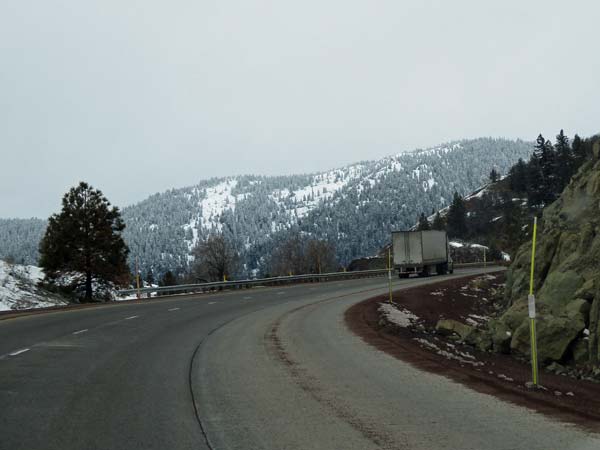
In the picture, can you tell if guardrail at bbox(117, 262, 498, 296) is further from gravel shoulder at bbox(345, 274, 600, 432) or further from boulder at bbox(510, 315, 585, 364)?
boulder at bbox(510, 315, 585, 364)

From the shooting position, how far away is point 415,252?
45.8 metres

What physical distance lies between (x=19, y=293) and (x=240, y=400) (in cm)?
2687

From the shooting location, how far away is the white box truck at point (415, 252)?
45719 mm

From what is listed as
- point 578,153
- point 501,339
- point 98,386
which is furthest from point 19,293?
point 578,153

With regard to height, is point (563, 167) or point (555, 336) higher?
point (563, 167)

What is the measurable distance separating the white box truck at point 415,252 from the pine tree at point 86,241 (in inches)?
887

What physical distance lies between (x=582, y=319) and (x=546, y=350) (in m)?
1.09

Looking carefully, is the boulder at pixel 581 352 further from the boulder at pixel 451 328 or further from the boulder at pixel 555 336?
the boulder at pixel 451 328

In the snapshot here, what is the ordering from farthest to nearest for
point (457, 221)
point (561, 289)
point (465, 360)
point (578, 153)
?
point (457, 221)
point (578, 153)
point (561, 289)
point (465, 360)

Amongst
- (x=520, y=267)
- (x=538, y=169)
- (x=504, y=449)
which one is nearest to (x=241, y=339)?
(x=504, y=449)

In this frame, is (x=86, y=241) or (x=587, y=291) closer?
(x=587, y=291)

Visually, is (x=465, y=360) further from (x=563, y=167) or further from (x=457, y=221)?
(x=457, y=221)

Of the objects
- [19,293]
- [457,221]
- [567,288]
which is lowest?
[567,288]

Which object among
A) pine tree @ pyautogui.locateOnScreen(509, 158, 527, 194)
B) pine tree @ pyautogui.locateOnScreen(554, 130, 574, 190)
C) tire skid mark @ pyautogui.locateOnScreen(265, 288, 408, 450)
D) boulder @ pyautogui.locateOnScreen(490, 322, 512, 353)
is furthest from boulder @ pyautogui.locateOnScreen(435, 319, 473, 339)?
pine tree @ pyautogui.locateOnScreen(509, 158, 527, 194)
